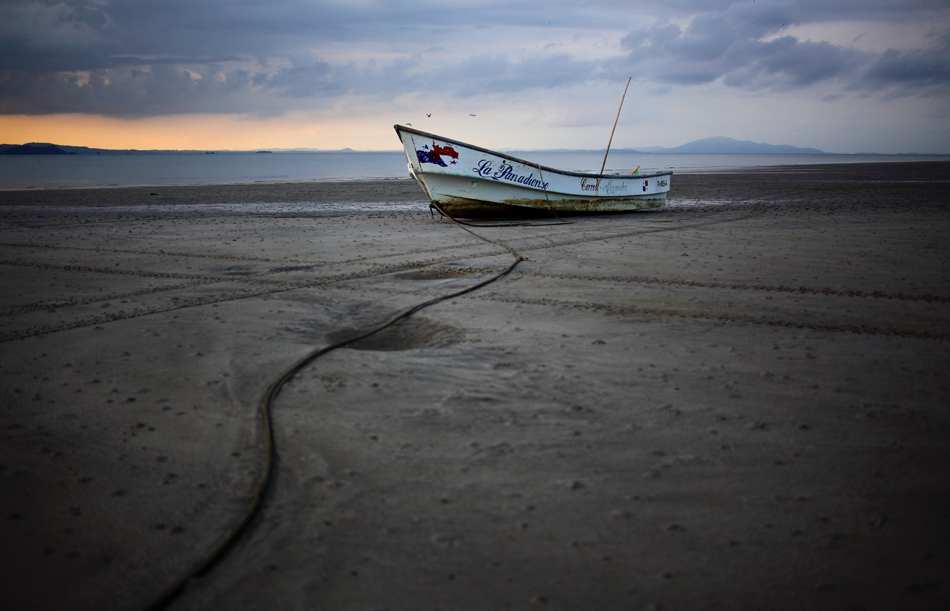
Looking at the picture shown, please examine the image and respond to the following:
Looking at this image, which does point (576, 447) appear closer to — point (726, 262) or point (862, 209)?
point (726, 262)

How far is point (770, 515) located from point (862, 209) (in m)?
13.4

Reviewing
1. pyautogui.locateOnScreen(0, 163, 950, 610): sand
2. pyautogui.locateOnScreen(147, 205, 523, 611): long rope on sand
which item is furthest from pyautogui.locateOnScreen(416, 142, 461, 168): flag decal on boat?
pyautogui.locateOnScreen(147, 205, 523, 611): long rope on sand

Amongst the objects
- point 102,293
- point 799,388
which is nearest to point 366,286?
point 102,293

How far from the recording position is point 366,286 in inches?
226

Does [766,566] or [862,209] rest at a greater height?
[862,209]

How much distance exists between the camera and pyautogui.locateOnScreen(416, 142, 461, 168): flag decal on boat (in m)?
11.3

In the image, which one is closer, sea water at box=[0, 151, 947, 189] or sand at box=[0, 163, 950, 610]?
sand at box=[0, 163, 950, 610]

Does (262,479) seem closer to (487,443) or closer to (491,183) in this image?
(487,443)

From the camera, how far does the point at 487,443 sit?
2.55 m

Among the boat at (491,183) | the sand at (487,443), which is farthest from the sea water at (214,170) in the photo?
the sand at (487,443)

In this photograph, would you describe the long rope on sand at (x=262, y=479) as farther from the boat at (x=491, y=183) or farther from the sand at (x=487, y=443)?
the boat at (x=491, y=183)

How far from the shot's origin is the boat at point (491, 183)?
11.4m

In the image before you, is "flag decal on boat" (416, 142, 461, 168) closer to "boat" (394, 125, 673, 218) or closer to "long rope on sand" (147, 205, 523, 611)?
"boat" (394, 125, 673, 218)

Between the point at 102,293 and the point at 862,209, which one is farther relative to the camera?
the point at 862,209
